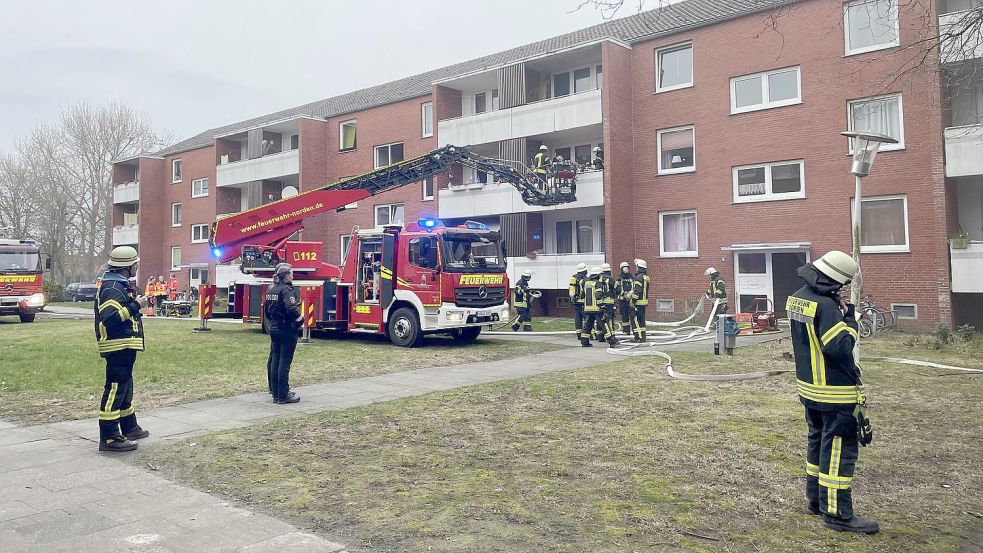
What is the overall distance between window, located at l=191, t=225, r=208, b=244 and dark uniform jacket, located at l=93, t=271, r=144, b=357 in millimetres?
36435

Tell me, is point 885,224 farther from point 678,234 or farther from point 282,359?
point 282,359

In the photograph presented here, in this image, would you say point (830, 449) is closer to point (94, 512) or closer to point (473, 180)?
point (94, 512)

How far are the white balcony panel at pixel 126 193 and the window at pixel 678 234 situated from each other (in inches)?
1381

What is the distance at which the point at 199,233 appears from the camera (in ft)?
136

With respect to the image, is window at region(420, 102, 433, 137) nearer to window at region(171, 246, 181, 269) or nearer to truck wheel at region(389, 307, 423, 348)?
truck wheel at region(389, 307, 423, 348)

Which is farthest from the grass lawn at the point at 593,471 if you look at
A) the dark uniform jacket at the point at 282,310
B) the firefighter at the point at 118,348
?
the dark uniform jacket at the point at 282,310

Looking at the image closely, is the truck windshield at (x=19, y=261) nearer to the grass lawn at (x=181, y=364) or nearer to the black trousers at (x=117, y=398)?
the grass lawn at (x=181, y=364)

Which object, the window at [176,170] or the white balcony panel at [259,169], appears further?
the window at [176,170]

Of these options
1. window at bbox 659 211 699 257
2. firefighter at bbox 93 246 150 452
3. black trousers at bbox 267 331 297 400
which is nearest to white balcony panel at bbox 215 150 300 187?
window at bbox 659 211 699 257

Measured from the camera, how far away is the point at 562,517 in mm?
4402

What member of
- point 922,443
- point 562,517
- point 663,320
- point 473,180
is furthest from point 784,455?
point 473,180

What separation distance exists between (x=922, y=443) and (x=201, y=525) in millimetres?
6060

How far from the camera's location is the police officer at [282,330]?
331 inches

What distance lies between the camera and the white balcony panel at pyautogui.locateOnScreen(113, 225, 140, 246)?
4409cm
